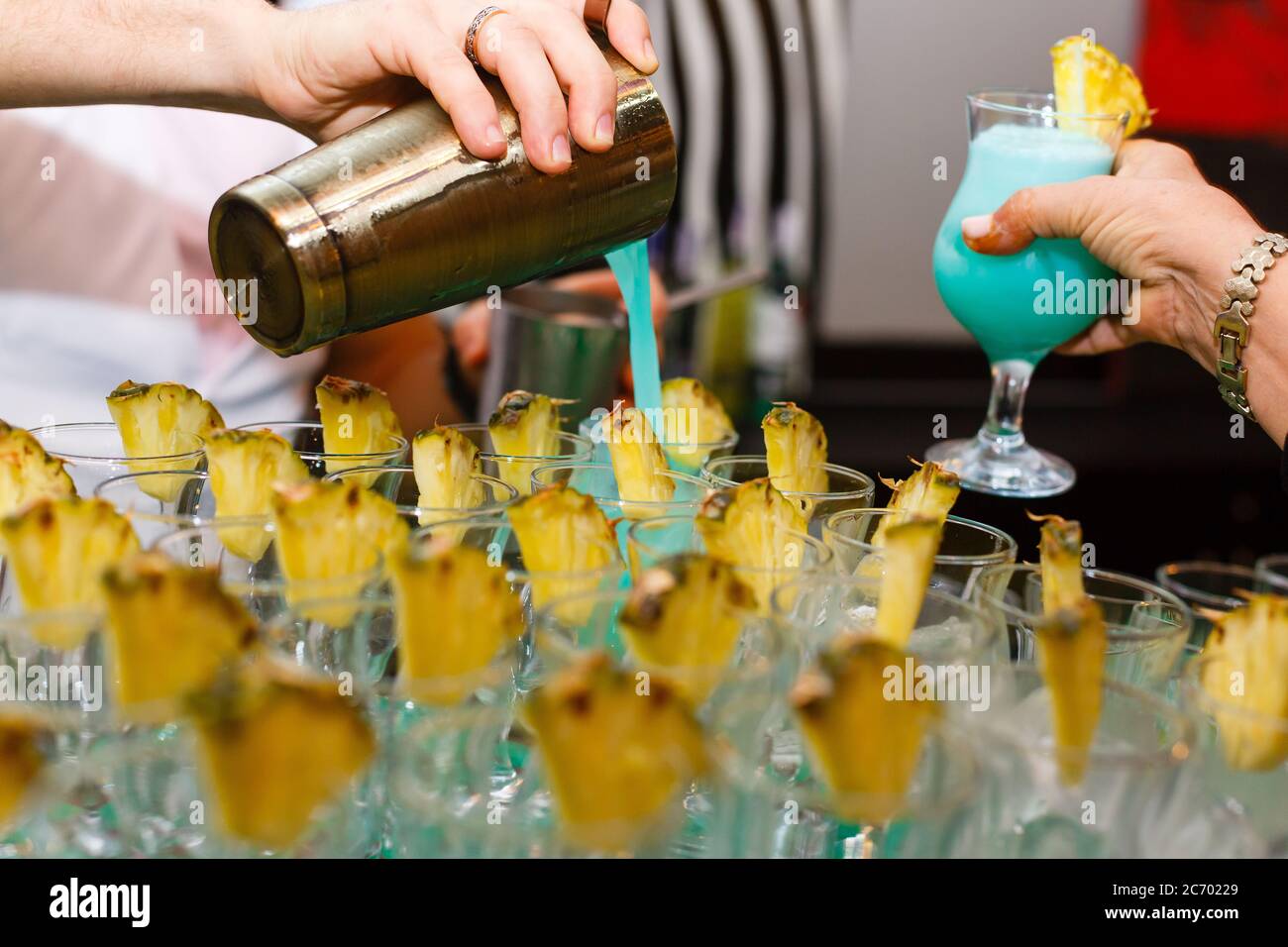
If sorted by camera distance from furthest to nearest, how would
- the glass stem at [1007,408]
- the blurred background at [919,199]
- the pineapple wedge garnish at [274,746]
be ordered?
the blurred background at [919,199] < the glass stem at [1007,408] < the pineapple wedge garnish at [274,746]

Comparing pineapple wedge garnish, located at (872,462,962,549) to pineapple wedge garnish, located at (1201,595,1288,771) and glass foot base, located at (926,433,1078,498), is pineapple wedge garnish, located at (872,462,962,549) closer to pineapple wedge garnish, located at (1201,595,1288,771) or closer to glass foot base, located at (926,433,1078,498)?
pineapple wedge garnish, located at (1201,595,1288,771)

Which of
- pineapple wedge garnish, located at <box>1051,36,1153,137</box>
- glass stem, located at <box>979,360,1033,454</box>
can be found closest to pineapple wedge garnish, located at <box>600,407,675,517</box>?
glass stem, located at <box>979,360,1033,454</box>

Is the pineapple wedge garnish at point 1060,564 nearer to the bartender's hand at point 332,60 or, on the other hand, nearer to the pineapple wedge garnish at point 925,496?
the pineapple wedge garnish at point 925,496

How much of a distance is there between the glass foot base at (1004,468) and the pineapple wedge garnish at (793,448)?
0.34 meters

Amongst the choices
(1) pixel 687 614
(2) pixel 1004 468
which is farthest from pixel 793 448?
(2) pixel 1004 468

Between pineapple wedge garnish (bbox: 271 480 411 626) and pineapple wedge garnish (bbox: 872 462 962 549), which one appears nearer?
pineapple wedge garnish (bbox: 271 480 411 626)

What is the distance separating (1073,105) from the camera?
1470mm

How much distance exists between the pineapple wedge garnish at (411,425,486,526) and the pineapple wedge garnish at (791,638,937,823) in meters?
0.43

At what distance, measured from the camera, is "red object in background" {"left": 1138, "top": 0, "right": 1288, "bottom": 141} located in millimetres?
3859

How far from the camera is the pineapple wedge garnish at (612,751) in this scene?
0.58 m

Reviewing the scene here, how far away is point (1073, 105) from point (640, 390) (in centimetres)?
70

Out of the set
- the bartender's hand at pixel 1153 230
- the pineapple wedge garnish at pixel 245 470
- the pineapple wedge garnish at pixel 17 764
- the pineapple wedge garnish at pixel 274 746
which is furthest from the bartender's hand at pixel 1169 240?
the pineapple wedge garnish at pixel 17 764

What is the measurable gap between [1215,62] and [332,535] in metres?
3.98
